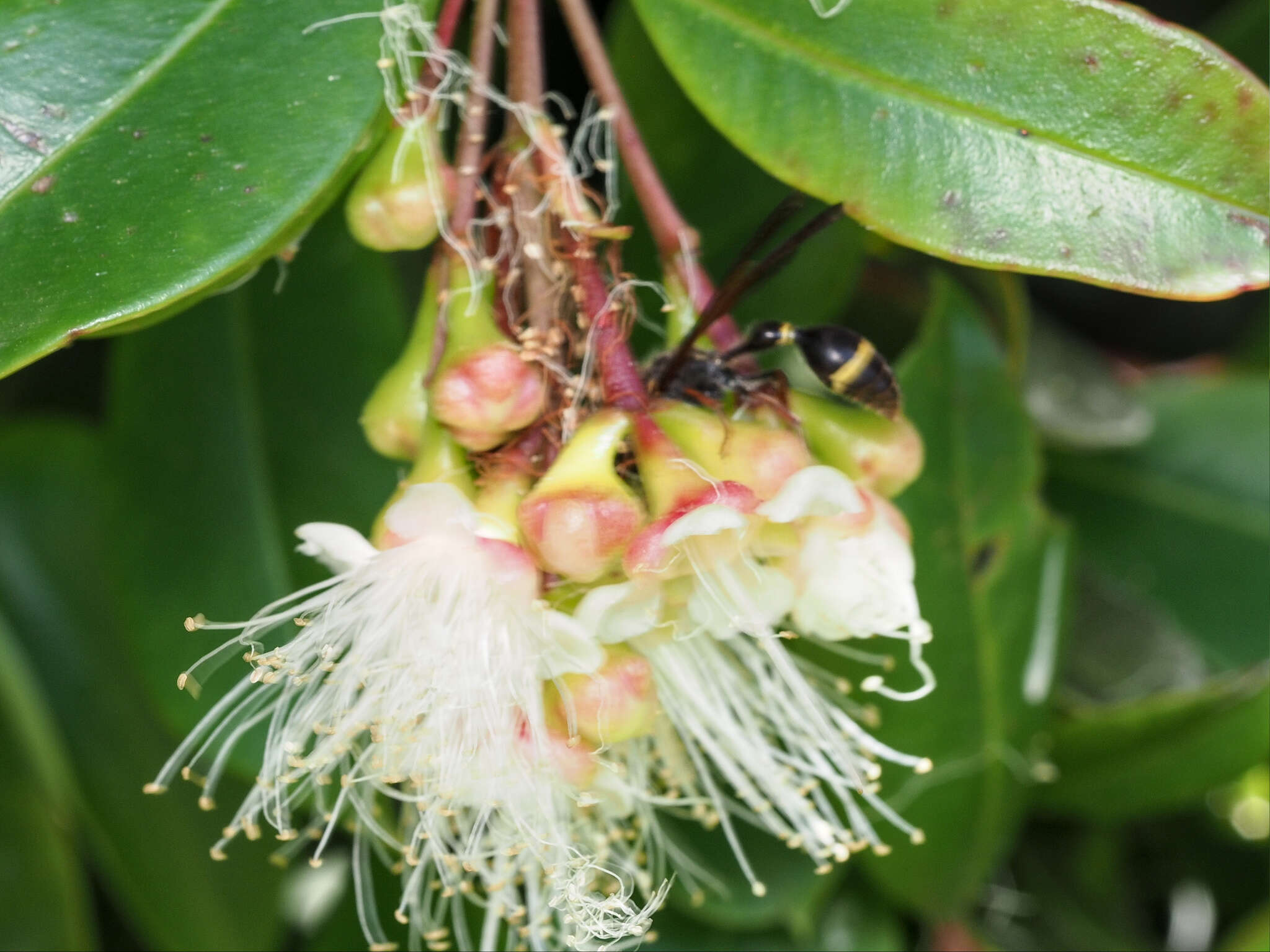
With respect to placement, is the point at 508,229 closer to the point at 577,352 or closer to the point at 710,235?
the point at 577,352

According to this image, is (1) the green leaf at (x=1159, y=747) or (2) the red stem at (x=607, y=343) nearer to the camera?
(2) the red stem at (x=607, y=343)

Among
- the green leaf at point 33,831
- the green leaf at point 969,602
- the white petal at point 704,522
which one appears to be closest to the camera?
the white petal at point 704,522

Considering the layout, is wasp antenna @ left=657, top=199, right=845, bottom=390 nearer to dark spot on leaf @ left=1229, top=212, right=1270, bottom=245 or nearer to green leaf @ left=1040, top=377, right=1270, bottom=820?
dark spot on leaf @ left=1229, top=212, right=1270, bottom=245

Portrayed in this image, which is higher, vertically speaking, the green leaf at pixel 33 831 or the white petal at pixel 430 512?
the white petal at pixel 430 512

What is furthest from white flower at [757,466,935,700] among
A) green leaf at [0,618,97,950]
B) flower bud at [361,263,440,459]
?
green leaf at [0,618,97,950]

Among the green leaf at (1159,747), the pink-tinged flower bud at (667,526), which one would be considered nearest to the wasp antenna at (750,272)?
the pink-tinged flower bud at (667,526)

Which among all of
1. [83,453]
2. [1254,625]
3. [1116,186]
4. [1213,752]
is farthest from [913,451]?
[83,453]

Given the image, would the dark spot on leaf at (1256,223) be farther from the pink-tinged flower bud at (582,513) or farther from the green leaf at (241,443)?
the green leaf at (241,443)

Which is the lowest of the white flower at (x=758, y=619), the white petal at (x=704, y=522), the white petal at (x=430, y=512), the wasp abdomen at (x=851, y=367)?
the white flower at (x=758, y=619)
